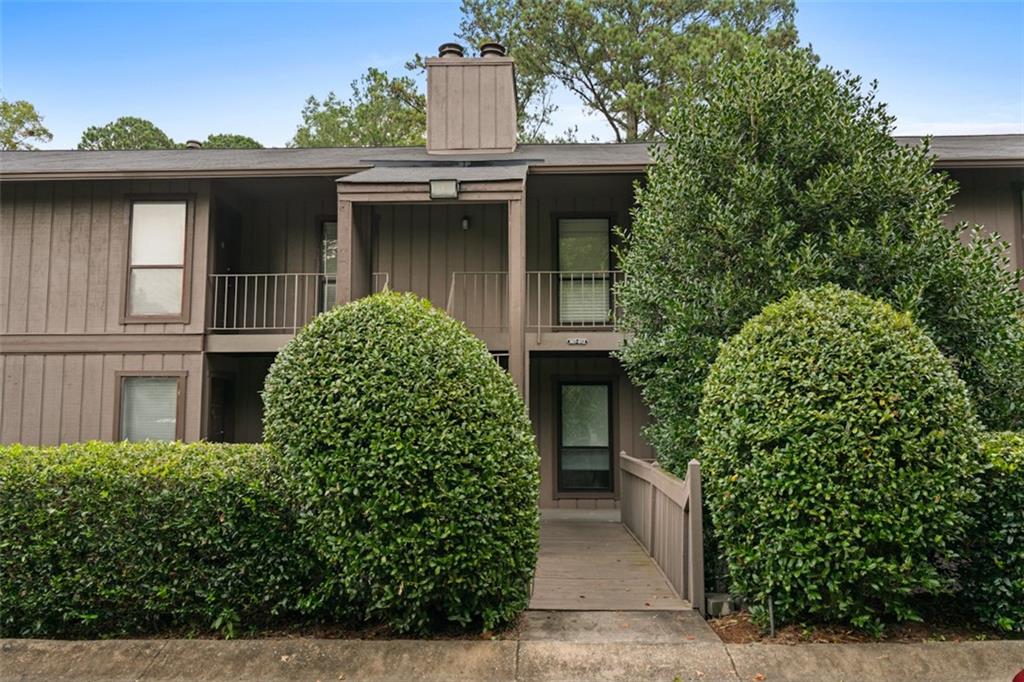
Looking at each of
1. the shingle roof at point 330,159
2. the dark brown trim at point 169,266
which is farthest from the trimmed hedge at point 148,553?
the shingle roof at point 330,159

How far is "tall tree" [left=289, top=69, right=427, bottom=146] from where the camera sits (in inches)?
862

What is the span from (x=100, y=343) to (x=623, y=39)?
16.2m

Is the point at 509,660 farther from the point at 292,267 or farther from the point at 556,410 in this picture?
the point at 292,267

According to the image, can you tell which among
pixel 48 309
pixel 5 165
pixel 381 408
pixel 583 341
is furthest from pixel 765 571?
pixel 5 165

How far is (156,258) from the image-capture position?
31.3 feet

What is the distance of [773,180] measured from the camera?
5.68 meters

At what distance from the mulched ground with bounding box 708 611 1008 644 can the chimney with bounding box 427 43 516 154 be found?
8.68 meters

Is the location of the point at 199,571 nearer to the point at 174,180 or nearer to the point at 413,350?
the point at 413,350

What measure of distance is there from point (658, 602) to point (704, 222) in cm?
333

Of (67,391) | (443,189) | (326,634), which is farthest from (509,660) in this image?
(67,391)

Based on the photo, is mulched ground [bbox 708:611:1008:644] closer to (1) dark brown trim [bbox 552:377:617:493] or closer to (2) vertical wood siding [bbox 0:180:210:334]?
(1) dark brown trim [bbox 552:377:617:493]

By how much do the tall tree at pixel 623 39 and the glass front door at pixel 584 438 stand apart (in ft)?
38.0

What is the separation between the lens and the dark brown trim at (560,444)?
1012cm

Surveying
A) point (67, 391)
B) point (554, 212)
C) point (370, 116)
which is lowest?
point (67, 391)
